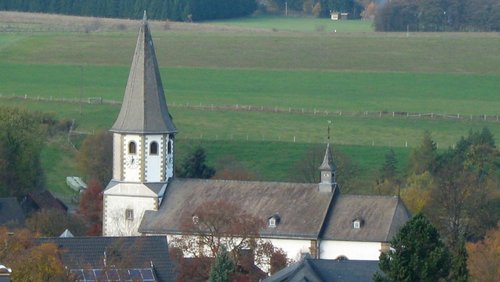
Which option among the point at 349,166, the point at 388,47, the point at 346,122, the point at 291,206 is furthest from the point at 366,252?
the point at 388,47

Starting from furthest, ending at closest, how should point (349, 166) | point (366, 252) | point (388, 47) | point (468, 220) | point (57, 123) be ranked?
point (388, 47)
point (57, 123)
point (349, 166)
point (468, 220)
point (366, 252)

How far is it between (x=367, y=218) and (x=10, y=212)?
1701cm

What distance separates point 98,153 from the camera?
115 m

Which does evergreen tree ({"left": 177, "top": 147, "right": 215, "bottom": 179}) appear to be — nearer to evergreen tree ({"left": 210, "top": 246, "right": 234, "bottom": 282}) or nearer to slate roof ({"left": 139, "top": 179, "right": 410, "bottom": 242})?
slate roof ({"left": 139, "top": 179, "right": 410, "bottom": 242})

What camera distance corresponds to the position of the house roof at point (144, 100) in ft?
312

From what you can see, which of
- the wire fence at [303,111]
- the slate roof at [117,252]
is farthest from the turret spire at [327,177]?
the wire fence at [303,111]

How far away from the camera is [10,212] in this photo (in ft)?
335

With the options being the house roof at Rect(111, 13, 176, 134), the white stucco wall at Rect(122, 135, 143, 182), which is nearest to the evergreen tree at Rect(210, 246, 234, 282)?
the white stucco wall at Rect(122, 135, 143, 182)

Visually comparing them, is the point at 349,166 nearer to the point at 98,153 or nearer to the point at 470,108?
the point at 98,153

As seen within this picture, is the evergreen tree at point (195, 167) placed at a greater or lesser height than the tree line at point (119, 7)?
greater

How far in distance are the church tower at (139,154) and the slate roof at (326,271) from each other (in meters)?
11.9

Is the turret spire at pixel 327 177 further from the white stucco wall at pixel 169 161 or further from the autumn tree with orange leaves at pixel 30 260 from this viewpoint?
the autumn tree with orange leaves at pixel 30 260

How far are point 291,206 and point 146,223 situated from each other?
208 inches

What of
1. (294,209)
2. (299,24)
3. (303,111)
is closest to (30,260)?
(294,209)
